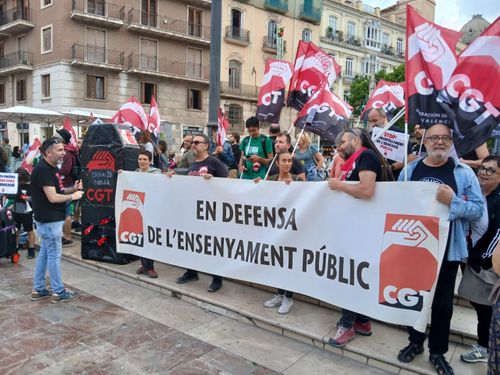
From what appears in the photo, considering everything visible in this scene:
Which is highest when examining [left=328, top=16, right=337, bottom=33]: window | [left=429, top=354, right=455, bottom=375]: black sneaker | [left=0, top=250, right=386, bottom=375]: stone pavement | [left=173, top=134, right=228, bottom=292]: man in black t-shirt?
[left=328, top=16, right=337, bottom=33]: window

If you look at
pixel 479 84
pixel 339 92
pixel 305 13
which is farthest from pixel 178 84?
pixel 479 84

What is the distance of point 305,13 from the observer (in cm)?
3700

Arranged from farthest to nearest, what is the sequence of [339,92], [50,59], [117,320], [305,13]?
[339,92]
[305,13]
[50,59]
[117,320]

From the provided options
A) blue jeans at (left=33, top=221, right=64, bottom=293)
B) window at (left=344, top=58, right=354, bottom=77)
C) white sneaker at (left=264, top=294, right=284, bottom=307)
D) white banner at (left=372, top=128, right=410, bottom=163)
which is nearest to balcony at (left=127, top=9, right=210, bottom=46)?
window at (left=344, top=58, right=354, bottom=77)

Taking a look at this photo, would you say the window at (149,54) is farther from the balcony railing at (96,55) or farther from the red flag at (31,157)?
the red flag at (31,157)

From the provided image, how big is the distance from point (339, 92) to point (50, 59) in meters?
26.4

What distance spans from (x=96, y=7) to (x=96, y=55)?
3.08m

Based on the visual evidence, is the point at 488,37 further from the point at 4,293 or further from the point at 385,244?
the point at 4,293

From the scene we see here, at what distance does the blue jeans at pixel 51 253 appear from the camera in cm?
478

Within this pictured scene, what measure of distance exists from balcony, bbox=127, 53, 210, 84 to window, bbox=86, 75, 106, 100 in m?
1.95

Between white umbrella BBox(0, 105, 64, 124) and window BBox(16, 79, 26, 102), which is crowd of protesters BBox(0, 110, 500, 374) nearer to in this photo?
white umbrella BBox(0, 105, 64, 124)

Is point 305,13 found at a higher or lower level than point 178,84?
higher

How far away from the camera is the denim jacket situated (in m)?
3.14

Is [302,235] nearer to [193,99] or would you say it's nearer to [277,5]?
[193,99]
